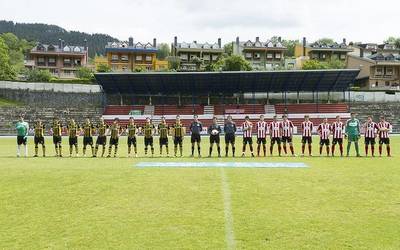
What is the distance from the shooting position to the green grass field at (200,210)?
7.00 m

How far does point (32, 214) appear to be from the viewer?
872 centimetres

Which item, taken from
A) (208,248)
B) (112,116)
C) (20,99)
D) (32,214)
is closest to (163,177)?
(32,214)

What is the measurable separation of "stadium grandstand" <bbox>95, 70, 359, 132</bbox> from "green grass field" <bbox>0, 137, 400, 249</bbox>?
45.0 meters

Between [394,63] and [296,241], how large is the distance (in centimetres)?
8252

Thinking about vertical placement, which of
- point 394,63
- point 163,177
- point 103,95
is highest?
point 394,63

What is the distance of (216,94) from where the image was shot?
6444 centimetres

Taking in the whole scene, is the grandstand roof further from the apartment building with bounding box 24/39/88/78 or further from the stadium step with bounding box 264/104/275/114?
the apartment building with bounding box 24/39/88/78

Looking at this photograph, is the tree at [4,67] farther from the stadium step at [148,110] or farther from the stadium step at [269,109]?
the stadium step at [269,109]

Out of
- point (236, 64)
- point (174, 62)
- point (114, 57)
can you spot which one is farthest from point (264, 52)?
point (114, 57)

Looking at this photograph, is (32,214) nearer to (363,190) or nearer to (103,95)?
(363,190)

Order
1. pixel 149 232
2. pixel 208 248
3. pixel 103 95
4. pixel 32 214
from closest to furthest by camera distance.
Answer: pixel 208 248, pixel 149 232, pixel 32 214, pixel 103 95

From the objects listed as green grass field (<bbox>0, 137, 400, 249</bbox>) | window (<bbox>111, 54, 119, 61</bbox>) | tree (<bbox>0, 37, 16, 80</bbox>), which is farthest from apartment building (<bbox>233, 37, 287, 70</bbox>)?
green grass field (<bbox>0, 137, 400, 249</bbox>)

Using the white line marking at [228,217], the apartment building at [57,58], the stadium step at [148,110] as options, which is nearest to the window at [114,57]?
the apartment building at [57,58]

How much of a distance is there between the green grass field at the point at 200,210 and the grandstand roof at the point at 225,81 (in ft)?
149
